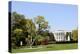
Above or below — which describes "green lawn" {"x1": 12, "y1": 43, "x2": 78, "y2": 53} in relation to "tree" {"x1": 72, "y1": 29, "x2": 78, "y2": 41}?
→ below

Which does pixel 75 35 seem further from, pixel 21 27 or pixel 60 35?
pixel 21 27

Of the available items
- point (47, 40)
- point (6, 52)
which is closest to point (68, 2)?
point (47, 40)

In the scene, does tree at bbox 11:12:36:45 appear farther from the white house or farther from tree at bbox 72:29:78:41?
tree at bbox 72:29:78:41

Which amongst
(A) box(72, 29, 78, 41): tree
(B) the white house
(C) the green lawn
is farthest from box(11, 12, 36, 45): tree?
(A) box(72, 29, 78, 41): tree

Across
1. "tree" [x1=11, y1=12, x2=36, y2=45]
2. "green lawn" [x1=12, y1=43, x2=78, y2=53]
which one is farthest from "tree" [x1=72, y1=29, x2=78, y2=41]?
"tree" [x1=11, y1=12, x2=36, y2=45]

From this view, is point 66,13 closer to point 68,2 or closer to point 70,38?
point 68,2

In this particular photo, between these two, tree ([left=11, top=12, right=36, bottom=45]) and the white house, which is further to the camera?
the white house

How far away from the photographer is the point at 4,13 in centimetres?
189

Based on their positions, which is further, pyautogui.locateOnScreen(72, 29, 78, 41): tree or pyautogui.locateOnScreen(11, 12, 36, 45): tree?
pyautogui.locateOnScreen(72, 29, 78, 41): tree

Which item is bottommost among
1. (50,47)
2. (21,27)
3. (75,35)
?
(50,47)

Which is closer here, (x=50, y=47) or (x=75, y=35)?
(x=50, y=47)

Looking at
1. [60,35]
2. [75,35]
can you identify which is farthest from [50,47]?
[75,35]

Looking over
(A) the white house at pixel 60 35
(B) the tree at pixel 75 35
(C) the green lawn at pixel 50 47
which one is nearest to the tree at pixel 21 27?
(C) the green lawn at pixel 50 47

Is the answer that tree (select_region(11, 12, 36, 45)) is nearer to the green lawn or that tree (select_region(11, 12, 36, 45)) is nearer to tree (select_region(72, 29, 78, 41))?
the green lawn
